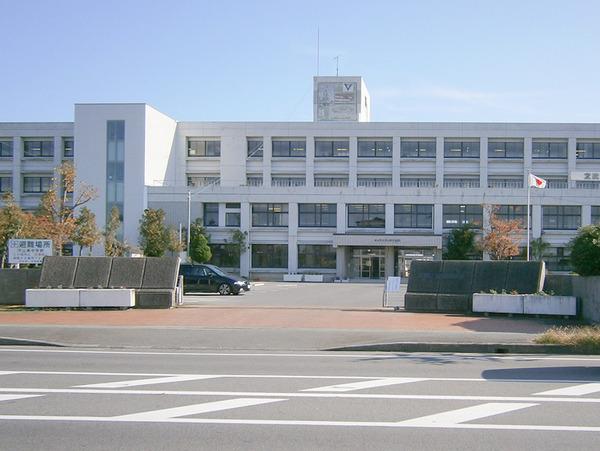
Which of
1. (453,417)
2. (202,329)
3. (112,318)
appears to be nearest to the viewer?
(453,417)

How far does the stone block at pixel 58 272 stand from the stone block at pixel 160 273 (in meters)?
2.71

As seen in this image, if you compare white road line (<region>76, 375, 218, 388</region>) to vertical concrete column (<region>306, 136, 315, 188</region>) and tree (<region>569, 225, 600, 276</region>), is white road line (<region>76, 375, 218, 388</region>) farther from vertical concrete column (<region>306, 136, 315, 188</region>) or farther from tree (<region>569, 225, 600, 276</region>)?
vertical concrete column (<region>306, 136, 315, 188</region>)

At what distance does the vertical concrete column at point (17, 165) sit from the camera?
239 feet

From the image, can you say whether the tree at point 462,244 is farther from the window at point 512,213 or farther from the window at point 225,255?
the window at point 225,255

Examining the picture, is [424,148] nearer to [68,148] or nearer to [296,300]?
[68,148]

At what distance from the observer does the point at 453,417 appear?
8.95 metres

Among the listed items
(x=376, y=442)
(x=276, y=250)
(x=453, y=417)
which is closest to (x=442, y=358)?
(x=453, y=417)

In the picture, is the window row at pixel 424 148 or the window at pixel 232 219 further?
the window row at pixel 424 148

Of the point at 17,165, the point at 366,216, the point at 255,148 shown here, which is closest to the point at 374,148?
the point at 366,216

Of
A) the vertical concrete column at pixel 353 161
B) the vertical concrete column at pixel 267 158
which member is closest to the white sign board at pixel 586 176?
the vertical concrete column at pixel 353 161

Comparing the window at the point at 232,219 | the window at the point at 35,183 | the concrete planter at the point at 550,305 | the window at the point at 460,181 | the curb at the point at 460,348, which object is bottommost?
the curb at the point at 460,348

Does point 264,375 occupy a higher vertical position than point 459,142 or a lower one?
lower

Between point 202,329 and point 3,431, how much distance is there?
11.3 m

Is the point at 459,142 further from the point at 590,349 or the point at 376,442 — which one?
the point at 376,442
